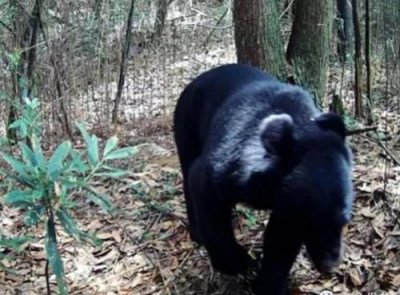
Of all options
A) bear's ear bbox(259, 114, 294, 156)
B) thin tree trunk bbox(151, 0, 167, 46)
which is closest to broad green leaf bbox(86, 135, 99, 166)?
bear's ear bbox(259, 114, 294, 156)

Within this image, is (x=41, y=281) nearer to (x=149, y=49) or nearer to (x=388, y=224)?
(x=388, y=224)

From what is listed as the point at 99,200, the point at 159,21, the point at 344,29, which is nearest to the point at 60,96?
the point at 159,21

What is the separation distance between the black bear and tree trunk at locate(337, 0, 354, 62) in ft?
12.6

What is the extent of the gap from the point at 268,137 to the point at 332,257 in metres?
0.53

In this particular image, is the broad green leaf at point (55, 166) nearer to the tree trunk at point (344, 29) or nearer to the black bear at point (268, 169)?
the black bear at point (268, 169)

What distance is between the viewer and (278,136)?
9.00 ft

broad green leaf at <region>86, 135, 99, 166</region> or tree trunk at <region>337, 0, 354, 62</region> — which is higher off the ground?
broad green leaf at <region>86, 135, 99, 166</region>

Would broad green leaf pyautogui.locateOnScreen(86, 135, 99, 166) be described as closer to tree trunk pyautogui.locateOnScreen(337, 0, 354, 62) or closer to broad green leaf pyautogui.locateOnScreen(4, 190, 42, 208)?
broad green leaf pyautogui.locateOnScreen(4, 190, 42, 208)

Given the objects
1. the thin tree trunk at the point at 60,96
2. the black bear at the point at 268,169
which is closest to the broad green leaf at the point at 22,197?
the black bear at the point at 268,169

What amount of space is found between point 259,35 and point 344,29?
3257 millimetres

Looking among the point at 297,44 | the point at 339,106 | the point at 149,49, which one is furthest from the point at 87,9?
the point at 339,106

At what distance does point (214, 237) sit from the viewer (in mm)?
3250

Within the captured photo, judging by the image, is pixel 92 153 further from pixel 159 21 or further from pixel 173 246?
pixel 159 21

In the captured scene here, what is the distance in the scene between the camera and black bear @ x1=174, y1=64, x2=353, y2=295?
8.79 feet
